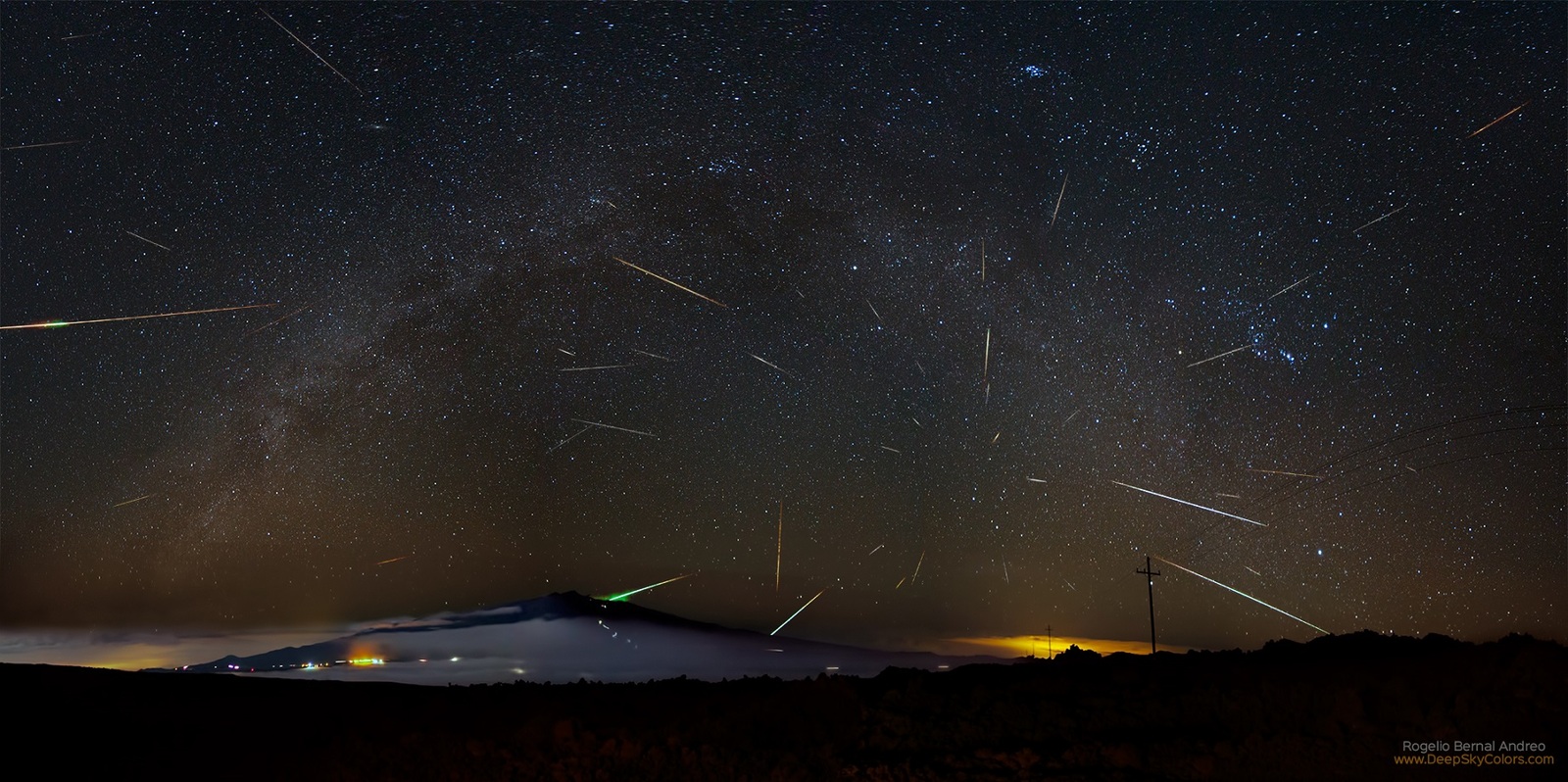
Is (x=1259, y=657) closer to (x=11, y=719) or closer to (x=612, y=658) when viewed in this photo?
(x=11, y=719)

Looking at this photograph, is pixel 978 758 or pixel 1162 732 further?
pixel 1162 732

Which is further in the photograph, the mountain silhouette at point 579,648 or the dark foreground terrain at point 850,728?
the mountain silhouette at point 579,648

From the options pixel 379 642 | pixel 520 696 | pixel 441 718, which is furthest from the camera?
pixel 379 642

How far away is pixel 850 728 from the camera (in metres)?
13.1

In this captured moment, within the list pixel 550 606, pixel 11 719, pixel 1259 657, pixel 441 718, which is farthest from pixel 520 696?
pixel 550 606

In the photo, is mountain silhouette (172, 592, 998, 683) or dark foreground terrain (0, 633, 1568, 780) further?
mountain silhouette (172, 592, 998, 683)

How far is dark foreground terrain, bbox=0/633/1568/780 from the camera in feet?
37.0

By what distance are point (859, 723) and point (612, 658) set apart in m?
147

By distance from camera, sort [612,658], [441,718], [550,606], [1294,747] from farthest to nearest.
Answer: [550,606] → [612,658] → [441,718] → [1294,747]

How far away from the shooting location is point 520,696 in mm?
16297

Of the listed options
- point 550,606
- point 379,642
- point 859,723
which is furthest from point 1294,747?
point 550,606

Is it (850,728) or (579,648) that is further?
(579,648)

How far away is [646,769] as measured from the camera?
11.6 metres

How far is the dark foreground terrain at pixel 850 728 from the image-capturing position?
11289mm
